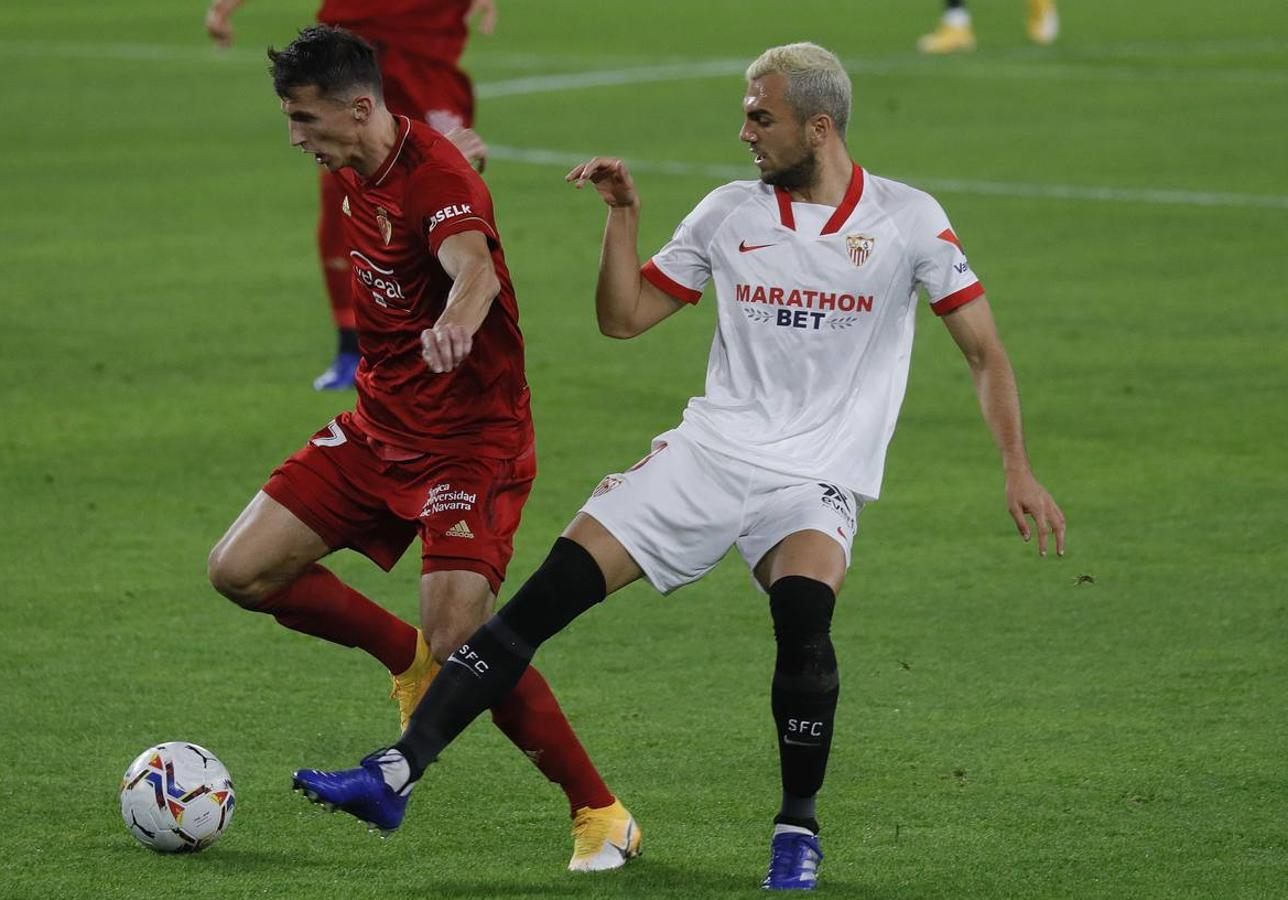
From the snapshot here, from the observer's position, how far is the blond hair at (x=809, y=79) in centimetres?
573

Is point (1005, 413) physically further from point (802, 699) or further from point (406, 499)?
point (406, 499)

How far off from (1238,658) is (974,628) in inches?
33.2

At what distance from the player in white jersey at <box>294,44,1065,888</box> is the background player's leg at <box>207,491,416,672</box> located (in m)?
0.83

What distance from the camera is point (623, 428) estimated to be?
10227 millimetres

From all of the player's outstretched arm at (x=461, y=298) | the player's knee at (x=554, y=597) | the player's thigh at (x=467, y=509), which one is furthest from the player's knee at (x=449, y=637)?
the player's outstretched arm at (x=461, y=298)

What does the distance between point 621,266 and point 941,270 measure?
31.2 inches

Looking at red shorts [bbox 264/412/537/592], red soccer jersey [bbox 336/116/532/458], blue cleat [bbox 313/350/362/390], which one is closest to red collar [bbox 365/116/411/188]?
red soccer jersey [bbox 336/116/532/458]

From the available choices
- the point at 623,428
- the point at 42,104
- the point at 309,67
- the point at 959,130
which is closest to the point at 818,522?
the point at 309,67

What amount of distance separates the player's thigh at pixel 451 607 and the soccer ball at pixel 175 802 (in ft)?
2.02

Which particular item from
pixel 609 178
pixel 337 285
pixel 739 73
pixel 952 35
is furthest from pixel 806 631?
pixel 952 35

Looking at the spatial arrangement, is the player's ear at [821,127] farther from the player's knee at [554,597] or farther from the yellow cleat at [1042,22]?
the yellow cleat at [1042,22]

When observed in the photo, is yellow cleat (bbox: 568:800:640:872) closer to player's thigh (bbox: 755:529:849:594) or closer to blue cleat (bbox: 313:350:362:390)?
player's thigh (bbox: 755:529:849:594)

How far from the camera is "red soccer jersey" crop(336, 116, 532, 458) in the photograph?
591cm

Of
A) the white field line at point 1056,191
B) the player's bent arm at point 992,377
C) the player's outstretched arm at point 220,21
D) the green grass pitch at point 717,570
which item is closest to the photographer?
the player's bent arm at point 992,377
